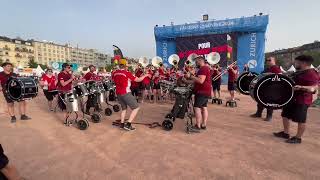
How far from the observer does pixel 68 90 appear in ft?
24.5

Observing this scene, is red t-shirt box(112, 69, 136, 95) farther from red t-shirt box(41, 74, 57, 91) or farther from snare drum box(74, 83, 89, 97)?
red t-shirt box(41, 74, 57, 91)

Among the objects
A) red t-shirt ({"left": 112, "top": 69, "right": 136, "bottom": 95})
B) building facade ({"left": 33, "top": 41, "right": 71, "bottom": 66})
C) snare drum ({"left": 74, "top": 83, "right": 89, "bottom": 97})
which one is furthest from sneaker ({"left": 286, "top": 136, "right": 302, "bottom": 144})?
building facade ({"left": 33, "top": 41, "right": 71, "bottom": 66})

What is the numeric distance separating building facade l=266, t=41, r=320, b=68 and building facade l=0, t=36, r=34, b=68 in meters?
90.8

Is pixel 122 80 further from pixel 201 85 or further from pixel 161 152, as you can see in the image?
pixel 161 152

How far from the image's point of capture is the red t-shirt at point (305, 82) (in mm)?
5025

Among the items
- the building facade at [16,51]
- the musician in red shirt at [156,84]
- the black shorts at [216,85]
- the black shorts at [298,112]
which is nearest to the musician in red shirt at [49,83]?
the musician in red shirt at [156,84]

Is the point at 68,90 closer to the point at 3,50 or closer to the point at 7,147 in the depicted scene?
the point at 7,147

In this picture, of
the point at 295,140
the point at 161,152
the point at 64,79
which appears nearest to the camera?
the point at 161,152

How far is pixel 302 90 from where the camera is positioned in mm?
5043

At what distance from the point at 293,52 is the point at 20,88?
91.5 metres

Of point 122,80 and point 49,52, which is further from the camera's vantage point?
point 49,52

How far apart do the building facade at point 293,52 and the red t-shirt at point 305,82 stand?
243 feet

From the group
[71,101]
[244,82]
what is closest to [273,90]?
[244,82]

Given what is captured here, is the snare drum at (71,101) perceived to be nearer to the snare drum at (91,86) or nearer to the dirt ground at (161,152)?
the dirt ground at (161,152)
